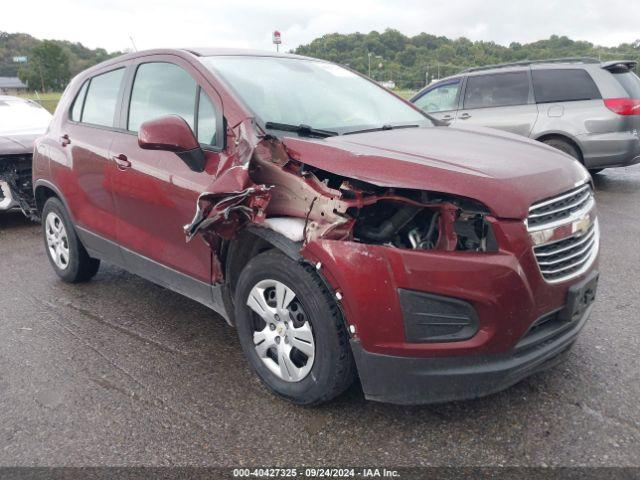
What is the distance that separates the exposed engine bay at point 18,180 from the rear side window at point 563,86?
6.75 metres

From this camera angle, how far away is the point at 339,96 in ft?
11.2

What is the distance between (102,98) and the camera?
3.98 m

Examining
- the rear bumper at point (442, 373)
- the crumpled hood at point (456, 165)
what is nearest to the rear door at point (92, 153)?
the crumpled hood at point (456, 165)

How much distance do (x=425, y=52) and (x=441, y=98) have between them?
17.9m

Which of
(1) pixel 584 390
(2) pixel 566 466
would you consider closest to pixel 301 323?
(2) pixel 566 466

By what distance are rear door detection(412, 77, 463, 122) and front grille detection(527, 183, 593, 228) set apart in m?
5.84

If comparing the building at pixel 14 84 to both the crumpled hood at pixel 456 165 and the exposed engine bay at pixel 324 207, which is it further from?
the crumpled hood at pixel 456 165

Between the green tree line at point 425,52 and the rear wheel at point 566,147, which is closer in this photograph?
the rear wheel at point 566,147

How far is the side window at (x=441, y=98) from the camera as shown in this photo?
8.34 meters

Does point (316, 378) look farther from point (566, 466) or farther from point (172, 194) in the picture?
point (172, 194)

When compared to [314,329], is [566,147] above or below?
above

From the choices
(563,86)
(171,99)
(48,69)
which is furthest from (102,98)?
(48,69)

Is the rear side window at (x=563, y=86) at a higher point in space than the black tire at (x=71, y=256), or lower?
higher

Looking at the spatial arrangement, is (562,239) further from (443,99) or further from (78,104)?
(443,99)
